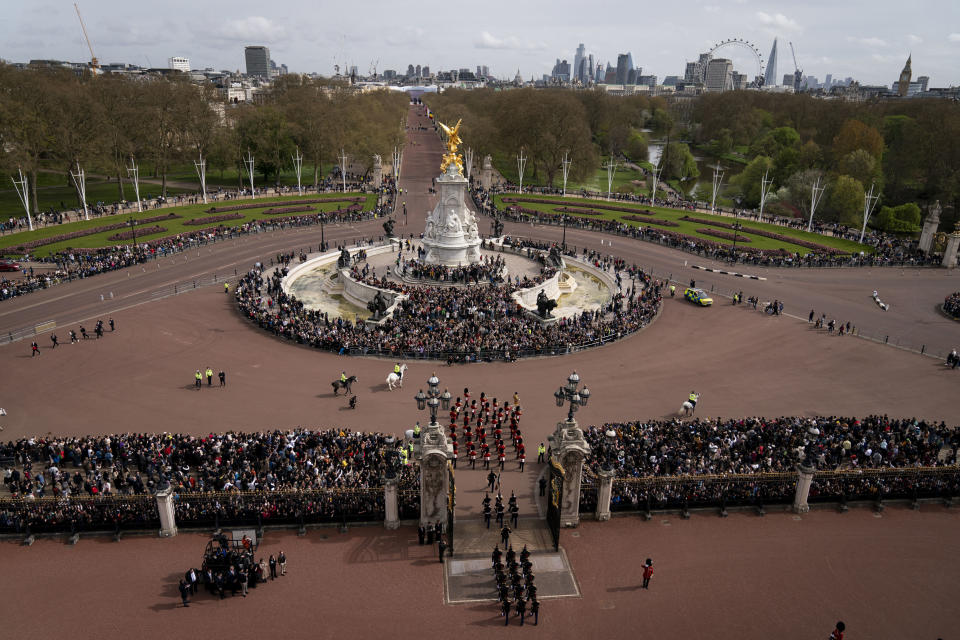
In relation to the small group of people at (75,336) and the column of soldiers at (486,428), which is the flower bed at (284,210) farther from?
the column of soldiers at (486,428)

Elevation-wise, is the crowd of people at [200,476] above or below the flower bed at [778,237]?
below

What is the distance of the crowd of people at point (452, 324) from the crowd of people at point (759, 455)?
10345 mm

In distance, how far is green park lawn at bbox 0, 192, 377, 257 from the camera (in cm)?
5562

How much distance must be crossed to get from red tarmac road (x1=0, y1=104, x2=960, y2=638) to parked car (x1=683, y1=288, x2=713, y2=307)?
0.74 meters

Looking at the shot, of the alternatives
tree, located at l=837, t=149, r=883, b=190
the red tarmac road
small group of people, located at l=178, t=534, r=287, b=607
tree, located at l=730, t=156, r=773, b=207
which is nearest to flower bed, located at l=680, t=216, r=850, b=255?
the red tarmac road

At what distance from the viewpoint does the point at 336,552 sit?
19234 mm

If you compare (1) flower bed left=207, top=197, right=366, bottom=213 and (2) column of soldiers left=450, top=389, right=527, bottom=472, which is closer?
(2) column of soldiers left=450, top=389, right=527, bottom=472

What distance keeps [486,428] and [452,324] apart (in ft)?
37.6

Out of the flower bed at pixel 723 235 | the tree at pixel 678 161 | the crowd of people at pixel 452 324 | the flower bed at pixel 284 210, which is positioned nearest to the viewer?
the crowd of people at pixel 452 324

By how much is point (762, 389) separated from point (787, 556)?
13628mm

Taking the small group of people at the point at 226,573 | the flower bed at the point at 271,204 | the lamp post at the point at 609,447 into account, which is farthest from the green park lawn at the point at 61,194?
the lamp post at the point at 609,447

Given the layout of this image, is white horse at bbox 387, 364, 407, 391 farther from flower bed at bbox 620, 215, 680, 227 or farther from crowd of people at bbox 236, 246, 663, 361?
flower bed at bbox 620, 215, 680, 227

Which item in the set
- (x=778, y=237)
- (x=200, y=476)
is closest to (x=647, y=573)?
(x=200, y=476)

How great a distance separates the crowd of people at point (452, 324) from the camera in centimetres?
3459
